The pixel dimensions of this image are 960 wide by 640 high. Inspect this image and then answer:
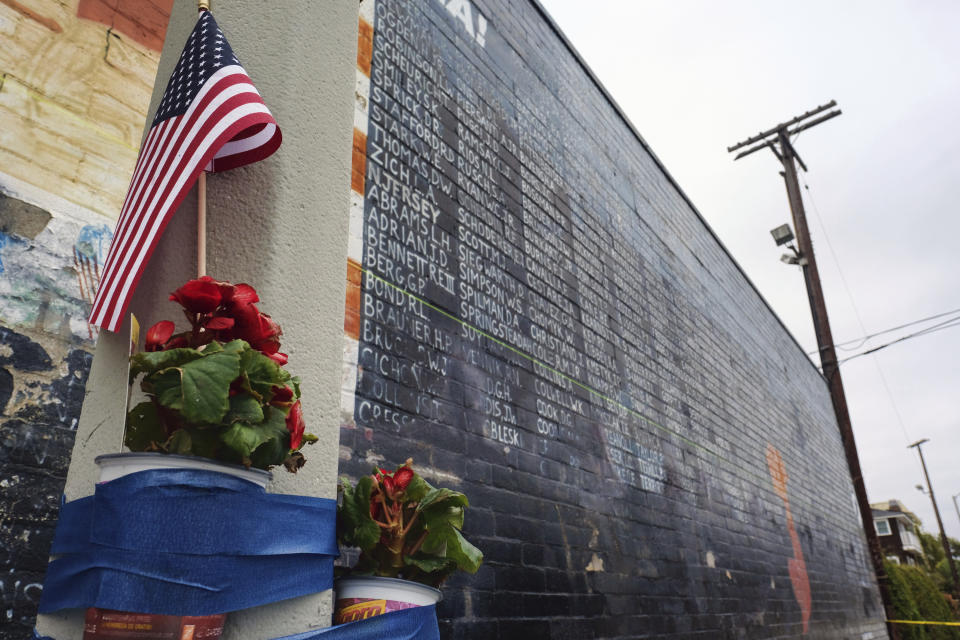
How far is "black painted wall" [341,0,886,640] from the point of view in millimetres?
3420

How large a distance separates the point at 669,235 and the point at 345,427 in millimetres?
6589

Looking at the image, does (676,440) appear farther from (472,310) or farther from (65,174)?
(65,174)

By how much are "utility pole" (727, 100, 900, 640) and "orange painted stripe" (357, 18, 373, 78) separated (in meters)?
14.3

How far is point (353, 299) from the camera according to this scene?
3.09 metres

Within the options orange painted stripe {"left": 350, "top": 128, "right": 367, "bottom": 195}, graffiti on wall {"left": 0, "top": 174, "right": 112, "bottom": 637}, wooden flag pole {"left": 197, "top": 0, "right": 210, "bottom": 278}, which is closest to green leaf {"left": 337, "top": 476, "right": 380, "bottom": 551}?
wooden flag pole {"left": 197, "top": 0, "right": 210, "bottom": 278}

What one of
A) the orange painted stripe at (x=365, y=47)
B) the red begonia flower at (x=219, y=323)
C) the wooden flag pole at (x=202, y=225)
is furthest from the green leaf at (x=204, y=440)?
the orange painted stripe at (x=365, y=47)

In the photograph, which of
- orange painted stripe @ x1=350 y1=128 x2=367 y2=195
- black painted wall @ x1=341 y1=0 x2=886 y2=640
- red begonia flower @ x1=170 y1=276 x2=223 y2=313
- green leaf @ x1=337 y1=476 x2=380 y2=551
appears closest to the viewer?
red begonia flower @ x1=170 y1=276 x2=223 y2=313

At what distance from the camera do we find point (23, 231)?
82.4 inches

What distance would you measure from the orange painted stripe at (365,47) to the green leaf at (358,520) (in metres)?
2.56

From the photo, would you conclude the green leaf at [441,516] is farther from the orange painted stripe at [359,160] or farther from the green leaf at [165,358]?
the orange painted stripe at [359,160]

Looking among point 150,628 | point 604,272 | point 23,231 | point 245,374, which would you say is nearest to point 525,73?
point 604,272

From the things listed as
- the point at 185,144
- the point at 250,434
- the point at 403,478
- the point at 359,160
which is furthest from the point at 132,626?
the point at 359,160

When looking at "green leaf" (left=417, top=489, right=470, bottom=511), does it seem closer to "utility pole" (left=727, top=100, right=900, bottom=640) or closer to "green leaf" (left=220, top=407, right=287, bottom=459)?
"green leaf" (left=220, top=407, right=287, bottom=459)

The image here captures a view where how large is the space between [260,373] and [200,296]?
0.21 metres
